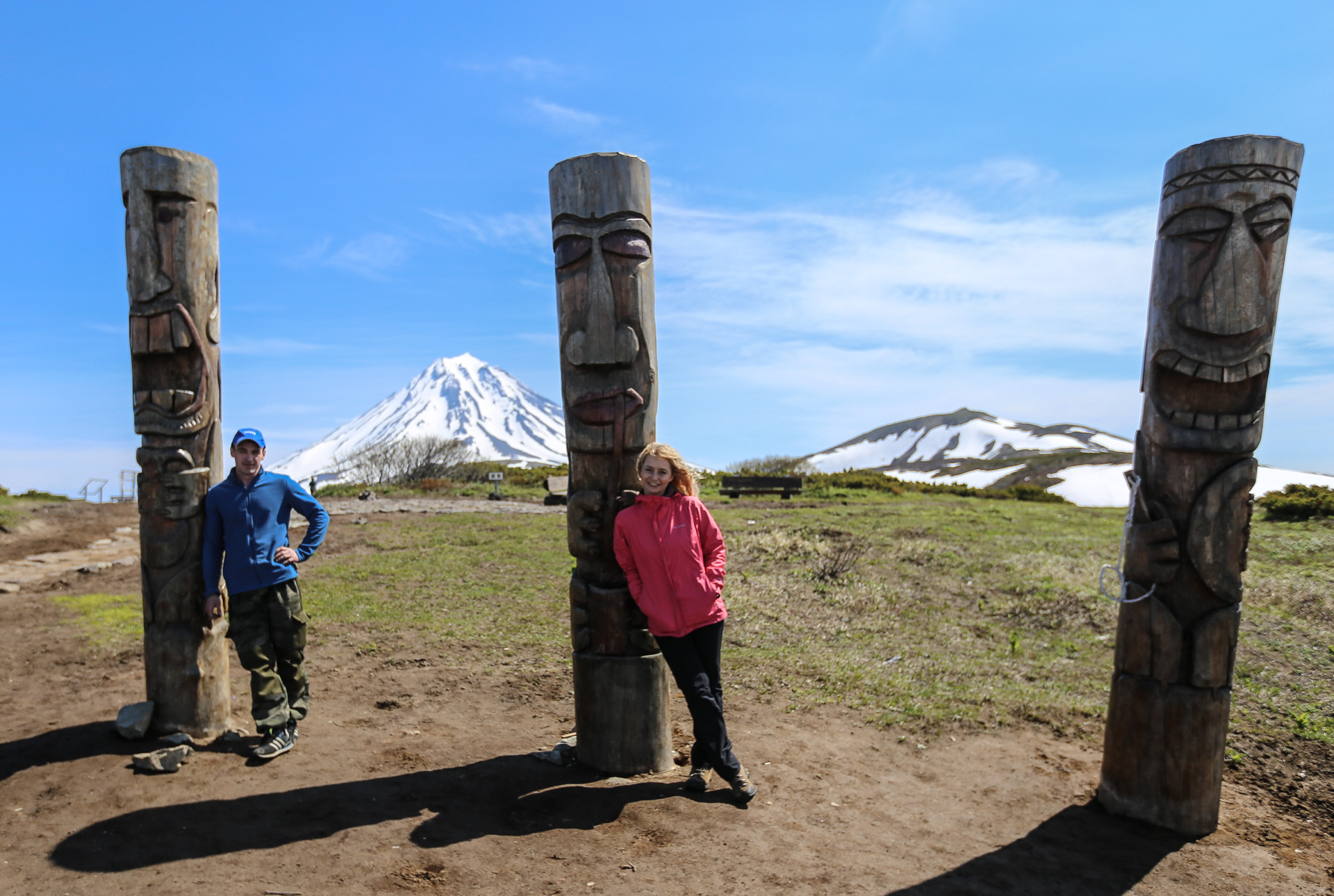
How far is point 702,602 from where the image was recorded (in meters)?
4.31

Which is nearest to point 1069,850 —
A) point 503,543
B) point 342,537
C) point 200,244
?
point 200,244

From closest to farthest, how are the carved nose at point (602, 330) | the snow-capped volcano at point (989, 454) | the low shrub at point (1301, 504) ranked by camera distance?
the carved nose at point (602, 330) → the low shrub at point (1301, 504) → the snow-capped volcano at point (989, 454)

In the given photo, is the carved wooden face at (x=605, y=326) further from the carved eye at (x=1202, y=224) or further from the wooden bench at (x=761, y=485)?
the wooden bench at (x=761, y=485)

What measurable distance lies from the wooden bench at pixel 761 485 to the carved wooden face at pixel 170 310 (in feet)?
58.5

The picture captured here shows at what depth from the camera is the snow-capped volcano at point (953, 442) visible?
6272 cm

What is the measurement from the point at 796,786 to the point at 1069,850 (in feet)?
4.76

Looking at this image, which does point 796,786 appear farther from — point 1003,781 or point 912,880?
point 1003,781

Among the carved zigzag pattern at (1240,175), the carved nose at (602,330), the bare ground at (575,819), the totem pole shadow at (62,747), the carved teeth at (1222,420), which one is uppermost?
the carved zigzag pattern at (1240,175)

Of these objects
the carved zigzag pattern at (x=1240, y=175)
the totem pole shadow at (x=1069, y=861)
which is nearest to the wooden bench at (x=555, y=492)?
the totem pole shadow at (x=1069, y=861)

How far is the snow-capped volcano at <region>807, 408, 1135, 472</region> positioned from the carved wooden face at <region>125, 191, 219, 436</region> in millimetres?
55629

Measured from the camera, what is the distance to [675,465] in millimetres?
4426

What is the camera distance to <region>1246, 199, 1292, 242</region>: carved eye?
4086 mm

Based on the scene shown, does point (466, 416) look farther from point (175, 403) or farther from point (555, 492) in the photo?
point (175, 403)

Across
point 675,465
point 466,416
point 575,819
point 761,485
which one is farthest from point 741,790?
point 466,416
